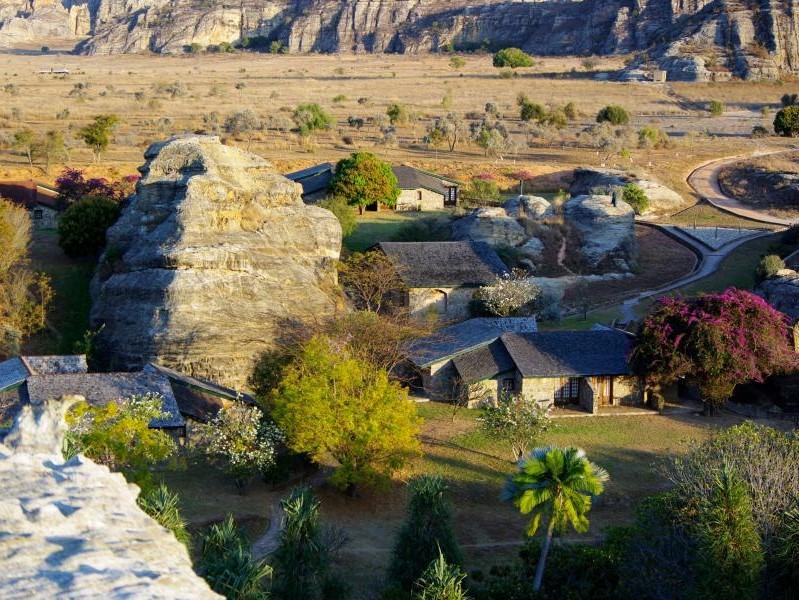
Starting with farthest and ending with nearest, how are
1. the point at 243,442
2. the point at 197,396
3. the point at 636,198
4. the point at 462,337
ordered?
the point at 636,198
the point at 462,337
the point at 197,396
the point at 243,442

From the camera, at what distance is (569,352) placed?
3459cm

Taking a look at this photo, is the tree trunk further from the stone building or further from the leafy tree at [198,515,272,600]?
the stone building

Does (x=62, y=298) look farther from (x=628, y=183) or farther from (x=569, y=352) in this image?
(x=628, y=183)

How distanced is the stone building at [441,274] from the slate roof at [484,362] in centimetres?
725

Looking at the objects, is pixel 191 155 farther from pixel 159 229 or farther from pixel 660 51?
pixel 660 51

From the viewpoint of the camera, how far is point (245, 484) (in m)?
26.4

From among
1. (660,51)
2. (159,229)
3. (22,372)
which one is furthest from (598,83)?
(22,372)

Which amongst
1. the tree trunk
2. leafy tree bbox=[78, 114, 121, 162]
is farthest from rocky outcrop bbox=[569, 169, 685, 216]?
the tree trunk

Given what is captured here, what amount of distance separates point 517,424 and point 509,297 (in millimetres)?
13407

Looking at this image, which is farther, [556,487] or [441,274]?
[441,274]

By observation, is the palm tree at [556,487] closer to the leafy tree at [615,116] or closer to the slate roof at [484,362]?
the slate roof at [484,362]

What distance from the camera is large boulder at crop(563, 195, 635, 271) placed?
5109 cm

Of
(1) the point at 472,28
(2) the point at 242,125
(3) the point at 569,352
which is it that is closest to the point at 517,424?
(3) the point at 569,352

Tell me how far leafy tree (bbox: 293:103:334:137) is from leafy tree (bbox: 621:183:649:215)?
25419 millimetres
